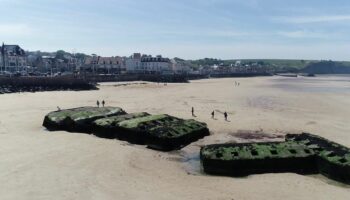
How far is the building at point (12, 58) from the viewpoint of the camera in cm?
14325

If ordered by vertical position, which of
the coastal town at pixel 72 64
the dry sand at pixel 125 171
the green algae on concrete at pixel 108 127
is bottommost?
the dry sand at pixel 125 171

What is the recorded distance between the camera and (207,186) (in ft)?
71.5

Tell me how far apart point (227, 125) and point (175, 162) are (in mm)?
16072

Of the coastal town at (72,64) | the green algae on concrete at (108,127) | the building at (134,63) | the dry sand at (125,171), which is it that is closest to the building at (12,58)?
the coastal town at (72,64)

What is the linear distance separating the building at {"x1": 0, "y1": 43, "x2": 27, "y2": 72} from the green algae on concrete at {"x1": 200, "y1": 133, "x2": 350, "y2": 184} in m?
131

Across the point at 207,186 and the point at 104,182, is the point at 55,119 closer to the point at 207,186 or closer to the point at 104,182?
the point at 104,182

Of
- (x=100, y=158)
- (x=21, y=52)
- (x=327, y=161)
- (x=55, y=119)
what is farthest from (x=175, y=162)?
(x=21, y=52)

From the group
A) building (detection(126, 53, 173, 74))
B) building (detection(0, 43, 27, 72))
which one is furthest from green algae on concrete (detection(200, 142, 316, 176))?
building (detection(126, 53, 173, 74))

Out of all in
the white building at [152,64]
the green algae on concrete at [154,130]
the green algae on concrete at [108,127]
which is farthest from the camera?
the white building at [152,64]

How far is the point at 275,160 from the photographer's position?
25.3 meters

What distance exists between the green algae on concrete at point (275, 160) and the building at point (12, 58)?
131 meters

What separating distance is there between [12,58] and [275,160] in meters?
139

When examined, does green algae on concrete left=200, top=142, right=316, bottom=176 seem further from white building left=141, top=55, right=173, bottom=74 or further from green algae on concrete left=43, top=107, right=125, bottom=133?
white building left=141, top=55, right=173, bottom=74

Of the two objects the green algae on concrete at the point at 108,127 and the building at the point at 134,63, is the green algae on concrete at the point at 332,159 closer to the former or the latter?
the green algae on concrete at the point at 108,127
